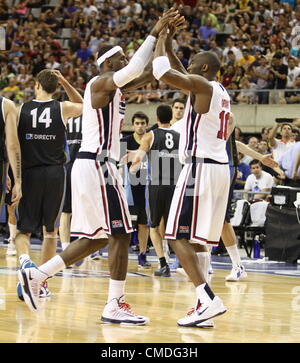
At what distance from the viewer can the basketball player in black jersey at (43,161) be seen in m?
8.88

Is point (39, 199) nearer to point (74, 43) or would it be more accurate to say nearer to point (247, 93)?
point (247, 93)

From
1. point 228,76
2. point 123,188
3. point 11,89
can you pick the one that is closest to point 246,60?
point 228,76

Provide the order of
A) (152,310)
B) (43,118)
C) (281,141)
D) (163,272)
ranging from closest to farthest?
(152,310) < (43,118) < (163,272) < (281,141)

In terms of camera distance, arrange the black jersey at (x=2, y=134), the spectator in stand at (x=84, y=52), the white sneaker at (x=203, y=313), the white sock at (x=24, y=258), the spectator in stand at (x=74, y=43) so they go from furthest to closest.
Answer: the spectator in stand at (x=74, y=43) → the spectator in stand at (x=84, y=52) → the black jersey at (x=2, y=134) → the white sock at (x=24, y=258) → the white sneaker at (x=203, y=313)

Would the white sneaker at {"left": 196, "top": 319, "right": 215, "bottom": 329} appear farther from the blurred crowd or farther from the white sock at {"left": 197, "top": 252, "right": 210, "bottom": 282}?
the blurred crowd

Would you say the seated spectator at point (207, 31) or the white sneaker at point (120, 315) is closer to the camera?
the white sneaker at point (120, 315)

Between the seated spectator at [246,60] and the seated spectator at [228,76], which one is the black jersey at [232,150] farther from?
the seated spectator at [246,60]

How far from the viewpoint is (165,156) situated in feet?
38.3

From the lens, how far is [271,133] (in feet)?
54.7

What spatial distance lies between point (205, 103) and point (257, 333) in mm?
1974

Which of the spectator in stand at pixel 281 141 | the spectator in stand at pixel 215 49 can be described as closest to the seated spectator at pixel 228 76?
the spectator in stand at pixel 215 49

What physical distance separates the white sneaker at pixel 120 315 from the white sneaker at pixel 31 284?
1.94ft

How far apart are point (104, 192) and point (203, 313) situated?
52.2 inches

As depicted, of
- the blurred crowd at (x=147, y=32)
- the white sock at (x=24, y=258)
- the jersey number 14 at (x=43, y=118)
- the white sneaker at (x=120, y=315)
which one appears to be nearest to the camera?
the white sneaker at (x=120, y=315)
